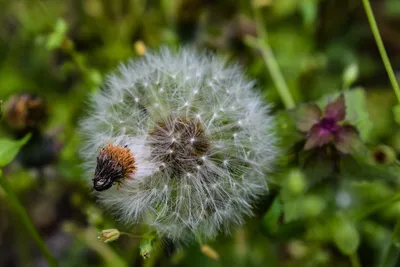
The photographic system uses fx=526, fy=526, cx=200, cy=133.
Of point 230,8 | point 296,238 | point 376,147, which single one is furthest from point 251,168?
point 230,8

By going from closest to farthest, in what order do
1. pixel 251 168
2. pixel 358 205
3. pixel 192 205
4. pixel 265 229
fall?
pixel 192 205 < pixel 251 168 < pixel 265 229 < pixel 358 205

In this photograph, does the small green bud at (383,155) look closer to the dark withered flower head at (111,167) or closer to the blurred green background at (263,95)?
the blurred green background at (263,95)

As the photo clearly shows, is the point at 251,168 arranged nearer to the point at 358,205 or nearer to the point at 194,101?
the point at 194,101

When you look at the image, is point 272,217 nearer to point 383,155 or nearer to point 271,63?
point 383,155

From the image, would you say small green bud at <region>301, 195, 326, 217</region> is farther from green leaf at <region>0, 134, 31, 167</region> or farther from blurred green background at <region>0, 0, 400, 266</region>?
green leaf at <region>0, 134, 31, 167</region>

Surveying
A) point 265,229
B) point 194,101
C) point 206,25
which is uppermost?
point 206,25

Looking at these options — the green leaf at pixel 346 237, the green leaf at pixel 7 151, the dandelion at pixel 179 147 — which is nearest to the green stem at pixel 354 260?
the green leaf at pixel 346 237
